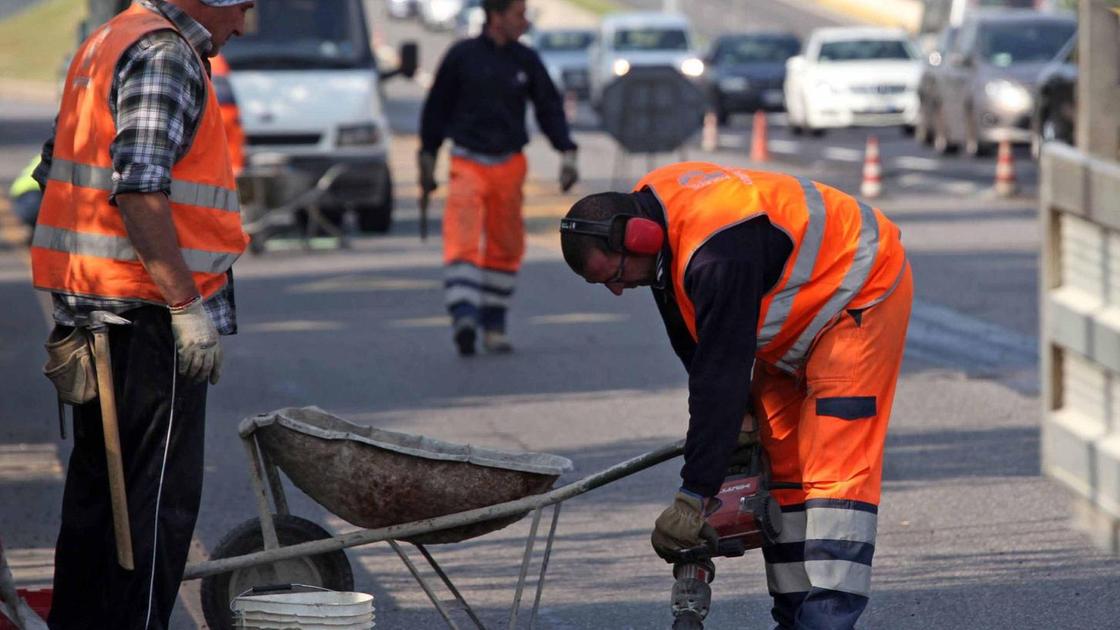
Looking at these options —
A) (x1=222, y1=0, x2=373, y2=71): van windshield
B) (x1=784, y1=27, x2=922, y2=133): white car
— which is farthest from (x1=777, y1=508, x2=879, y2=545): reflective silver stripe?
(x1=784, y1=27, x2=922, y2=133): white car

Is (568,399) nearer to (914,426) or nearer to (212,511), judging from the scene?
(914,426)

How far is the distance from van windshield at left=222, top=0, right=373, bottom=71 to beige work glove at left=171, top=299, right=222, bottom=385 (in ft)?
43.0

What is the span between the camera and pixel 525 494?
16.0ft

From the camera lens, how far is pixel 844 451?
14.5 feet

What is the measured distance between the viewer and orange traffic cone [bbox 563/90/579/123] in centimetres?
3450

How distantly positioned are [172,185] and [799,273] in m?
1.50

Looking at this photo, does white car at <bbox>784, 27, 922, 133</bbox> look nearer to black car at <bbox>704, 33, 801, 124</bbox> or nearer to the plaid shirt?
black car at <bbox>704, 33, 801, 124</bbox>

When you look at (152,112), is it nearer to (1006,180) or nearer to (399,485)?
(399,485)

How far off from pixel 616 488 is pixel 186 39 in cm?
347

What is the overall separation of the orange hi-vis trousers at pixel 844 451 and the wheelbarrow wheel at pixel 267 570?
1.32 meters

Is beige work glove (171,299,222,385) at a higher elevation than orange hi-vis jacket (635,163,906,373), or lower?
lower

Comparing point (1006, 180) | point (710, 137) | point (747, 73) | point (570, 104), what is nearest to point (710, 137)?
point (710, 137)

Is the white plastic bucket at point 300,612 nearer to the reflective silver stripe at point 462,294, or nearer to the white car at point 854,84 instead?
the reflective silver stripe at point 462,294

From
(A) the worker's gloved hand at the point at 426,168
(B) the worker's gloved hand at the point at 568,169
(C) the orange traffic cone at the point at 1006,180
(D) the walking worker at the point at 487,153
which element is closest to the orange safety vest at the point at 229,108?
(A) the worker's gloved hand at the point at 426,168
